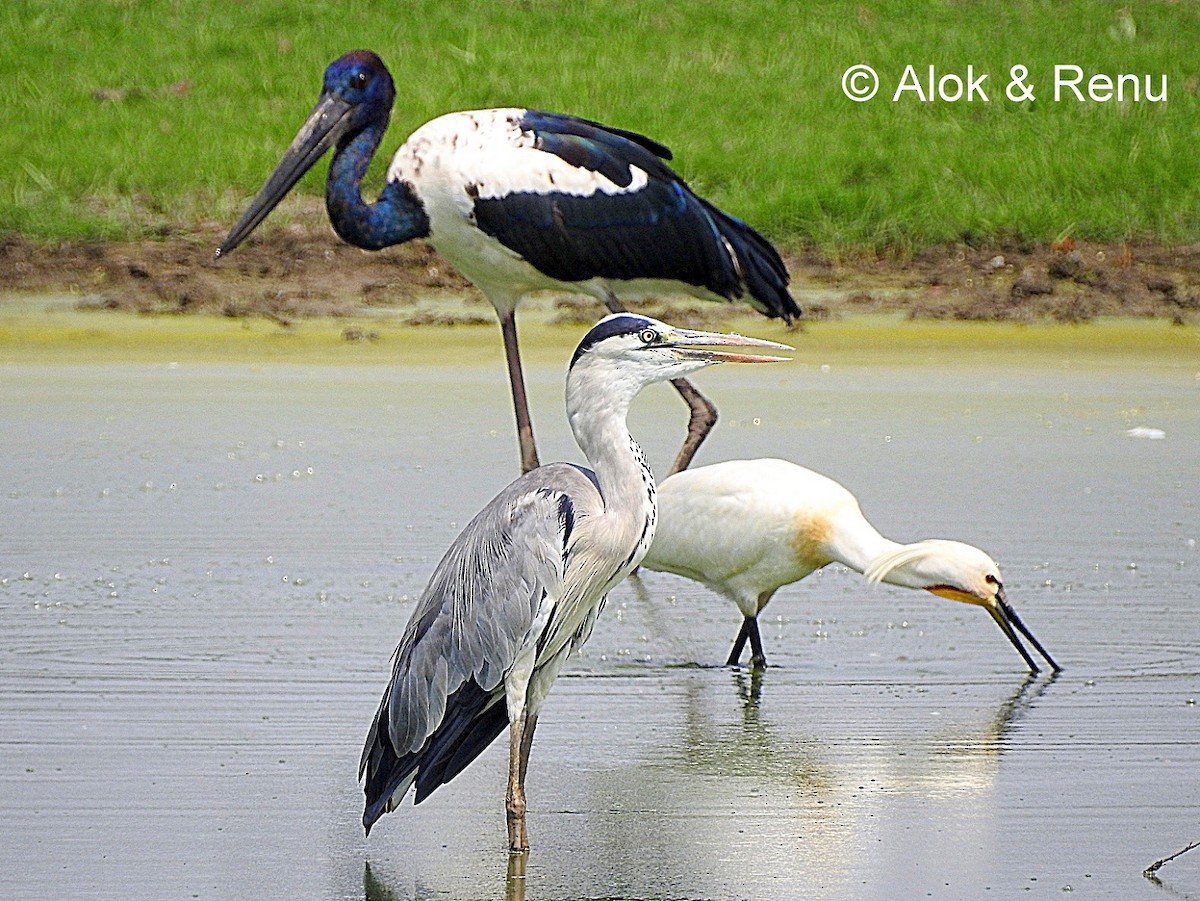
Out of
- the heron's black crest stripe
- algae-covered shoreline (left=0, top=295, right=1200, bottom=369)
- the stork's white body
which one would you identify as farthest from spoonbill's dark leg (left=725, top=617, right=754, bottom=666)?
algae-covered shoreline (left=0, top=295, right=1200, bottom=369)

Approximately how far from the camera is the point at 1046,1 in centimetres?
1852

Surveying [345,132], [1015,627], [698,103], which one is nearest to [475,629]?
[1015,627]

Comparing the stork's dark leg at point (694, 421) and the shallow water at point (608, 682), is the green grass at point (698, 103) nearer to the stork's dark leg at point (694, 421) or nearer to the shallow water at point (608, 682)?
the shallow water at point (608, 682)

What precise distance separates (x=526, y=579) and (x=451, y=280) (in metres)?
8.57

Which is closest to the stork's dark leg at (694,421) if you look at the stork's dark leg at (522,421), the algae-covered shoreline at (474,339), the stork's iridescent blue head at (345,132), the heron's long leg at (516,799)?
the stork's dark leg at (522,421)

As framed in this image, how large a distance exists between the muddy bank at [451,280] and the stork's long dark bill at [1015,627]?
6115mm

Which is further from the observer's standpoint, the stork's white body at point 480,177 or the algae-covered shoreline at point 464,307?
the algae-covered shoreline at point 464,307

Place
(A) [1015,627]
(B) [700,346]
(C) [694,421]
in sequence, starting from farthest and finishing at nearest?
1. (C) [694,421]
2. (A) [1015,627]
3. (B) [700,346]

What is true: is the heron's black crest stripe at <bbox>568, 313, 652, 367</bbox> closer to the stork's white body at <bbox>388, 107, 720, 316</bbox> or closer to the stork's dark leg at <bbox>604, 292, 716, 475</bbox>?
the stork's dark leg at <bbox>604, 292, 716, 475</bbox>

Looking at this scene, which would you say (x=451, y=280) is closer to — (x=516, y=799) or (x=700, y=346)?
(x=700, y=346)

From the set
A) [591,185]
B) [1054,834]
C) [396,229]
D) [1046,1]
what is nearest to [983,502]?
[591,185]

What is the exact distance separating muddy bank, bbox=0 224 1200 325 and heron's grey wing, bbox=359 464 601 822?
7433mm

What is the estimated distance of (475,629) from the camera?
14.6ft

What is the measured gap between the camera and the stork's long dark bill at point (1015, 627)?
19.1ft
